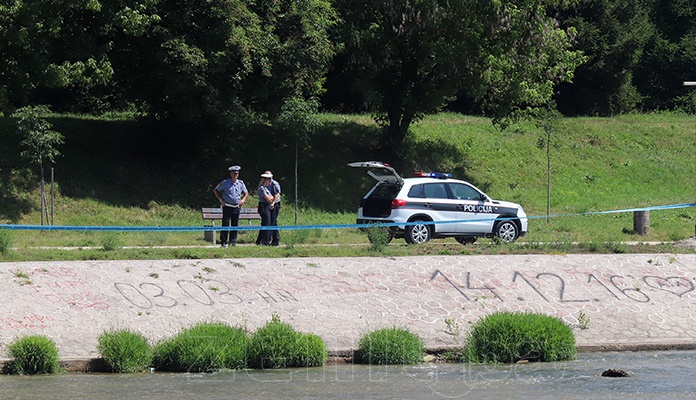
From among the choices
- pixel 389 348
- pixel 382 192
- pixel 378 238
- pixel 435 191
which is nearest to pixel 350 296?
pixel 389 348

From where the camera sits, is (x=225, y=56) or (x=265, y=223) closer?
(x=265, y=223)

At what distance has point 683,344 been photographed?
58.5ft

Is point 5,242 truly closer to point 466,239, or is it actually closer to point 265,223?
point 265,223

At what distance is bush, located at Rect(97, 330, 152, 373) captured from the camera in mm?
15414

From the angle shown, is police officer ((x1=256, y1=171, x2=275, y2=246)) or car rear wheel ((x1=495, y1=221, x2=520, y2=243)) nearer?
police officer ((x1=256, y1=171, x2=275, y2=246))

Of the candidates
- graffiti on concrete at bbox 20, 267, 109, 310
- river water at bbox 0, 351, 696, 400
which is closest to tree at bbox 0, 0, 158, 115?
graffiti on concrete at bbox 20, 267, 109, 310

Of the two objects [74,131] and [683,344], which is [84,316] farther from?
[74,131]

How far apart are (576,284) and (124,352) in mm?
8402

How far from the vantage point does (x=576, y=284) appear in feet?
64.6

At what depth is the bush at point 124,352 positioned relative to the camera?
15414 millimetres

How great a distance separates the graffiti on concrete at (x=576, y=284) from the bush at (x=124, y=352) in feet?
18.9

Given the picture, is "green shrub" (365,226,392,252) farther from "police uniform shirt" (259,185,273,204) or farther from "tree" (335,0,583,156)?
"tree" (335,0,583,156)

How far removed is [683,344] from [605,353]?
143cm

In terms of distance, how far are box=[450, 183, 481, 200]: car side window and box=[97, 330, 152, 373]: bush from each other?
11.1 metres
